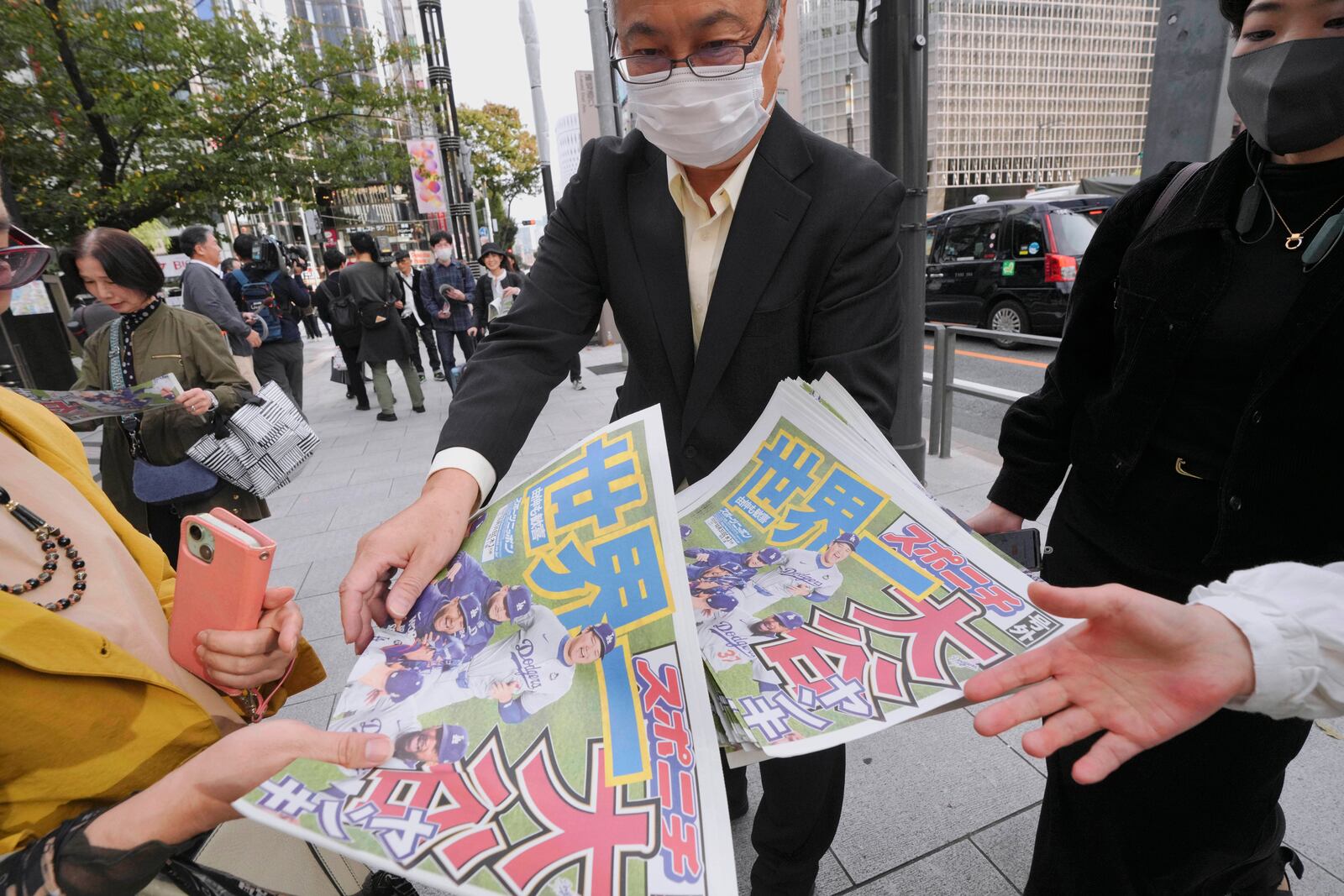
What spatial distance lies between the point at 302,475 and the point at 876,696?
19.8 ft

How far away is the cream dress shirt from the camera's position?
1267 mm

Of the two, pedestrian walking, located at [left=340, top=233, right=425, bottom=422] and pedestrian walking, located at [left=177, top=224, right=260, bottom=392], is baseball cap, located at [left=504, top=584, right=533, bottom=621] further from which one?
pedestrian walking, located at [left=340, top=233, right=425, bottom=422]

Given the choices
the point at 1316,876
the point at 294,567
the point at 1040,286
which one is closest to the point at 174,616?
the point at 1316,876

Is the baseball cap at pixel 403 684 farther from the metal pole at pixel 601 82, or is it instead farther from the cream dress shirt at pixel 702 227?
the metal pole at pixel 601 82

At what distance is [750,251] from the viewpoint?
3.91 ft

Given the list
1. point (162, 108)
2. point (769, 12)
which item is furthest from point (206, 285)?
point (162, 108)

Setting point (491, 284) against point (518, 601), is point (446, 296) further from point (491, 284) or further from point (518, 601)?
point (518, 601)

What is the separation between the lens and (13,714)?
82 centimetres

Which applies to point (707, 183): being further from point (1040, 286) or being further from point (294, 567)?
point (1040, 286)

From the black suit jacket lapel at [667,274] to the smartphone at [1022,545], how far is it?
646 mm

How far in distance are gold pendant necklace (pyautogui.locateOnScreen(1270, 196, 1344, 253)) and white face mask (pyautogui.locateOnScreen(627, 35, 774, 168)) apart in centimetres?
81

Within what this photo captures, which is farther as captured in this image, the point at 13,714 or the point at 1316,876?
the point at 1316,876

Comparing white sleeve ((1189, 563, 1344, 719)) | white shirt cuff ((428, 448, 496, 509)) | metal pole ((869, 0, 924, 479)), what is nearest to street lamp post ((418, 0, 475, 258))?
metal pole ((869, 0, 924, 479))

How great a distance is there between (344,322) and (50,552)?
684cm
